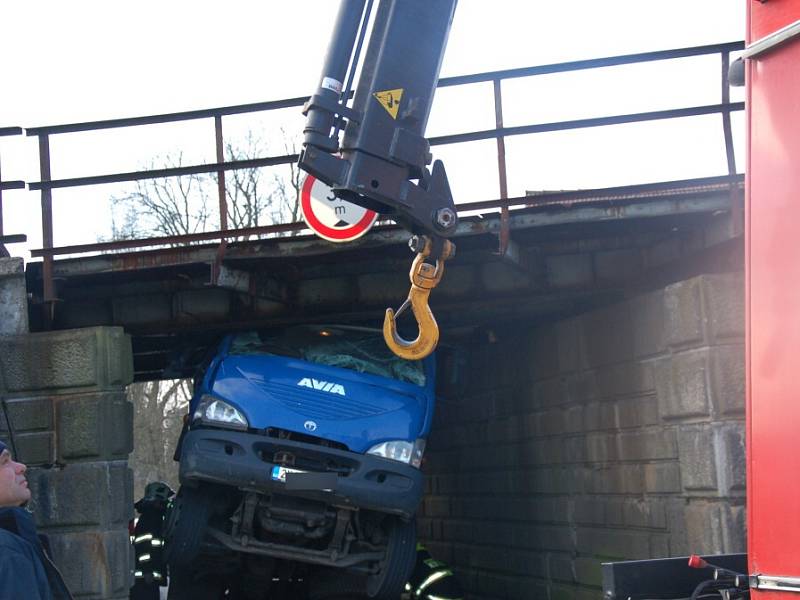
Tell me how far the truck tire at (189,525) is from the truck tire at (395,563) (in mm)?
1600

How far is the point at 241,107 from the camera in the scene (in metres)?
10.9

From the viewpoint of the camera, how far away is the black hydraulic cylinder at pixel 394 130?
5.00 meters

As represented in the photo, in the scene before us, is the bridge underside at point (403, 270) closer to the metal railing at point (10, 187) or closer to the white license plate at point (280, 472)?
the metal railing at point (10, 187)

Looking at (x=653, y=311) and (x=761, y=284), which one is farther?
(x=653, y=311)

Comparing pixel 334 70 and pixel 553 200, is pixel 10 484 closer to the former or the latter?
pixel 334 70

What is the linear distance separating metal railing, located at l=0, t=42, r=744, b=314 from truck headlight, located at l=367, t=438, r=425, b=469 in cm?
196

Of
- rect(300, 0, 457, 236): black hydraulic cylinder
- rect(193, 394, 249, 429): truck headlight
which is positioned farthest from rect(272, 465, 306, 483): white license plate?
rect(300, 0, 457, 236): black hydraulic cylinder

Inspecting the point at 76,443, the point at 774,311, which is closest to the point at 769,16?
A: the point at 774,311

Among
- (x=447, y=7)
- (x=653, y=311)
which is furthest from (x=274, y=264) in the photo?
(x=447, y=7)

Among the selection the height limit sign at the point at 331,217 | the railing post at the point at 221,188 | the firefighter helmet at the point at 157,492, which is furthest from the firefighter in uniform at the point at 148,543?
the height limit sign at the point at 331,217

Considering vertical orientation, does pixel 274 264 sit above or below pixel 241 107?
below

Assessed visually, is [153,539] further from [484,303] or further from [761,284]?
[761,284]

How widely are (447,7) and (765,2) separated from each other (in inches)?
106

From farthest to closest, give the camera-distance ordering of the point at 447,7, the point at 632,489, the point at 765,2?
the point at 632,489 → the point at 447,7 → the point at 765,2
